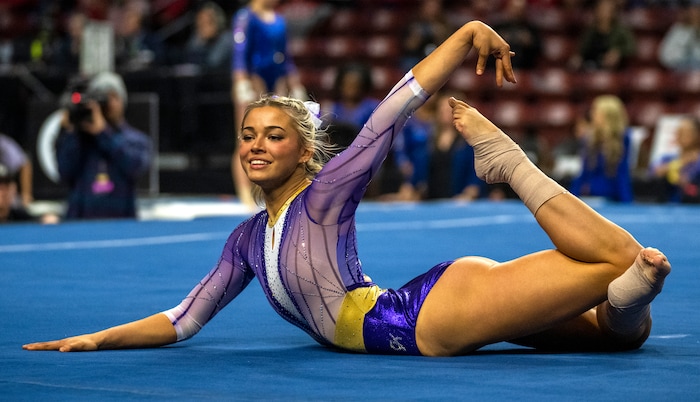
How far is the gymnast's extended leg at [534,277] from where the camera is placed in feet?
9.56

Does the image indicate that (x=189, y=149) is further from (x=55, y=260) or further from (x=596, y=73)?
(x=55, y=260)

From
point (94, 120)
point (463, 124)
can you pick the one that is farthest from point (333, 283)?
point (94, 120)

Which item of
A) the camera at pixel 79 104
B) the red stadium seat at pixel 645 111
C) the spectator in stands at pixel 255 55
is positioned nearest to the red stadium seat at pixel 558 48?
the red stadium seat at pixel 645 111

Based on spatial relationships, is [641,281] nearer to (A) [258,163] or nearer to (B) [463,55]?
(B) [463,55]

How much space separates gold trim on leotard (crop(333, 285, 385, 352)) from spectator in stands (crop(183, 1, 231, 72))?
29.0 ft

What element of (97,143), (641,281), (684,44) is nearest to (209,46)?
(684,44)

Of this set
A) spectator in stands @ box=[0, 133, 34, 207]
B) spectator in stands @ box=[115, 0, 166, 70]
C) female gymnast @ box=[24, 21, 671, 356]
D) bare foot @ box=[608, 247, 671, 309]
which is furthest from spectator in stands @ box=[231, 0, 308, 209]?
bare foot @ box=[608, 247, 671, 309]

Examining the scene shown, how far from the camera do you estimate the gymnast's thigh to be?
9.59ft

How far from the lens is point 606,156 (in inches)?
→ 392

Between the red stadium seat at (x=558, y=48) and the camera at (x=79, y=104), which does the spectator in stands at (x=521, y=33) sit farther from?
the camera at (x=79, y=104)

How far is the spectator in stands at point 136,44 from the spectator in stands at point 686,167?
4977 mm

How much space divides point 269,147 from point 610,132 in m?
7.10

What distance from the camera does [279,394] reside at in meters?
2.54

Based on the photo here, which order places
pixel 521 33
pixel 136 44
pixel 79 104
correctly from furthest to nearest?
pixel 136 44 → pixel 521 33 → pixel 79 104
